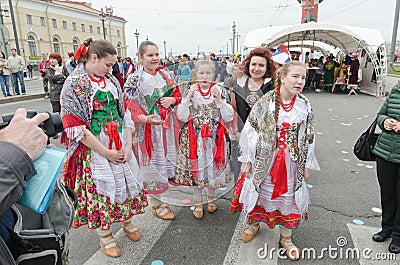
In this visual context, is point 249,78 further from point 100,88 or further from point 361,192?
point 361,192

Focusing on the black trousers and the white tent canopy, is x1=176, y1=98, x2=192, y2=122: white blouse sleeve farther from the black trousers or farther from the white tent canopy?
the white tent canopy

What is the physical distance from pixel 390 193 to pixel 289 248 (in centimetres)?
106

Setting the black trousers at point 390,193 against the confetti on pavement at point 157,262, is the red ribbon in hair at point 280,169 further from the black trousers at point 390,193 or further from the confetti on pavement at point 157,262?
the confetti on pavement at point 157,262

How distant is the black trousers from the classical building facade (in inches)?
1600

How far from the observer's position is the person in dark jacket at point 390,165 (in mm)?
2363

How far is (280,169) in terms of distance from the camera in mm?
2320

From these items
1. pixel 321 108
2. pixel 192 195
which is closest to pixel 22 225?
pixel 192 195

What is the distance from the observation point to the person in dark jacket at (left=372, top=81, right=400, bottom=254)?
2.36 metres

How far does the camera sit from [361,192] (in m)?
3.65

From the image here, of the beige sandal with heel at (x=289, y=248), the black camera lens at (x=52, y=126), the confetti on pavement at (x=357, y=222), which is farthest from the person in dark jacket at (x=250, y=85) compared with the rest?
the black camera lens at (x=52, y=126)

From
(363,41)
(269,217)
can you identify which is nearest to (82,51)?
(269,217)

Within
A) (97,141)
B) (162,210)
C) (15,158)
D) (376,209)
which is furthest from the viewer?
(376,209)

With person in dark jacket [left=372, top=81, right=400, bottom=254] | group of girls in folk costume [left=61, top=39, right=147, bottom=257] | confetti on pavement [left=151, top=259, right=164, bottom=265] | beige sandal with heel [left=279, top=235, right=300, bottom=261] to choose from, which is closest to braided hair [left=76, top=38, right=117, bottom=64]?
group of girls in folk costume [left=61, top=39, right=147, bottom=257]

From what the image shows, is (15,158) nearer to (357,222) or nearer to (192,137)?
(192,137)
